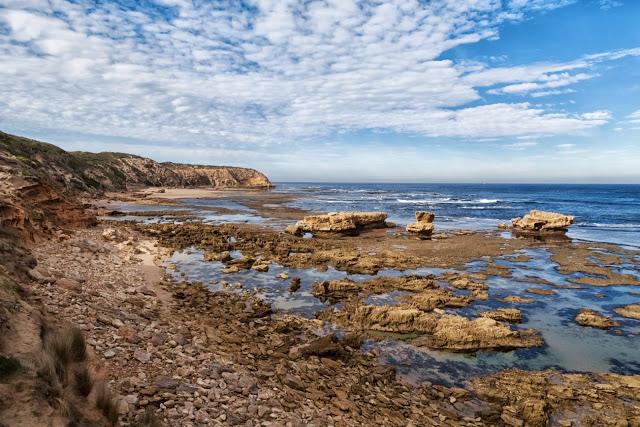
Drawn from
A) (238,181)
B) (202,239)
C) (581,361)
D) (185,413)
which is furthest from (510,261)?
(238,181)

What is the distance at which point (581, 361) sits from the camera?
38.8 feet

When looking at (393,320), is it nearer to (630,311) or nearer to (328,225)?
(630,311)

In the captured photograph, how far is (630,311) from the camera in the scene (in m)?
16.1

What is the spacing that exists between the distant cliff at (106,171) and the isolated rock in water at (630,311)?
31707 millimetres

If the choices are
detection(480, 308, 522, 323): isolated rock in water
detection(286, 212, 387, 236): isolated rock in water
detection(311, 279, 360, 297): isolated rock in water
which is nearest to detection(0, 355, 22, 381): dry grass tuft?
detection(311, 279, 360, 297): isolated rock in water

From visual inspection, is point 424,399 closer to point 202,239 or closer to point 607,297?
point 607,297

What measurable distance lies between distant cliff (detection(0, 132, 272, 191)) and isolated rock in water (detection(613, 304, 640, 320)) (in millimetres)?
31707

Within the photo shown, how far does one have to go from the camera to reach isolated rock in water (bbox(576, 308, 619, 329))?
14516mm

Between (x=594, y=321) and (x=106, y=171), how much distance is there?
10213 cm

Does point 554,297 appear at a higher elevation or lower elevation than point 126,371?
lower

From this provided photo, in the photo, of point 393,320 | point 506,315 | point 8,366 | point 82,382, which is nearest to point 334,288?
point 393,320

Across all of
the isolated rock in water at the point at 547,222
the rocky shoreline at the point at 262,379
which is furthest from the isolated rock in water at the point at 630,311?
the isolated rock in water at the point at 547,222

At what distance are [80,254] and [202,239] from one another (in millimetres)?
12334

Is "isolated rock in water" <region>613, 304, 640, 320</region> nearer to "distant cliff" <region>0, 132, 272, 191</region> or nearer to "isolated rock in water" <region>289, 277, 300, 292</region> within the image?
"isolated rock in water" <region>289, 277, 300, 292</region>
